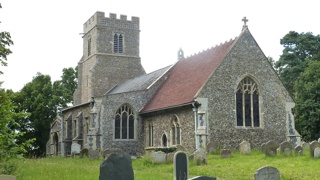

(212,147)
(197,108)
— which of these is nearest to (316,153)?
(212,147)

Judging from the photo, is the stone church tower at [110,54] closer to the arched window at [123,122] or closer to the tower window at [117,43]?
the tower window at [117,43]

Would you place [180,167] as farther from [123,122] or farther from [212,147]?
[123,122]

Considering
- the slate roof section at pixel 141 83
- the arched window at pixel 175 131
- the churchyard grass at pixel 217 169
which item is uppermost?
the slate roof section at pixel 141 83

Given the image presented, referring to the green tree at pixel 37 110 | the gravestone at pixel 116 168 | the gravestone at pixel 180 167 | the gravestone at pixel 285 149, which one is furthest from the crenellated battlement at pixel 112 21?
the gravestone at pixel 116 168

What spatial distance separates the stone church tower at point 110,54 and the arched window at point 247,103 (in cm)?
1489

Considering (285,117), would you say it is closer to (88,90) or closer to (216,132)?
(216,132)

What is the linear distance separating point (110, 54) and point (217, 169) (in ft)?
76.2

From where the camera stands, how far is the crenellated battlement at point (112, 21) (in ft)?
123

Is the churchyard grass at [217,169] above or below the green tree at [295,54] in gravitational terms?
below

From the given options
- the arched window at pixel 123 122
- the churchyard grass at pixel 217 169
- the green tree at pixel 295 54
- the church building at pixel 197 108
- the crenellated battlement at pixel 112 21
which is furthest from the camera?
the green tree at pixel 295 54

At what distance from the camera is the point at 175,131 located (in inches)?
990

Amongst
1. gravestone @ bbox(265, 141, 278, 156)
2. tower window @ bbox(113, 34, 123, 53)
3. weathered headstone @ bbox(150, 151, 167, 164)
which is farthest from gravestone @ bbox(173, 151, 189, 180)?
tower window @ bbox(113, 34, 123, 53)

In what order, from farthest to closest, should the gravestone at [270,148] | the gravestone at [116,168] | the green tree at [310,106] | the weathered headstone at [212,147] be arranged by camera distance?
the green tree at [310,106] → the weathered headstone at [212,147] → the gravestone at [270,148] → the gravestone at [116,168]

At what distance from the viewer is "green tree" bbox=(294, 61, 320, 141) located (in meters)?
31.4
